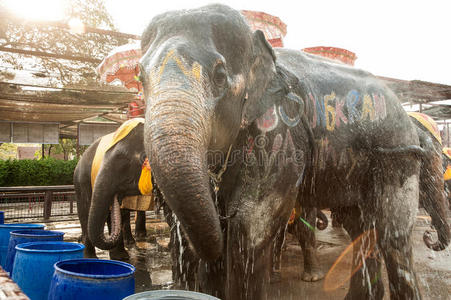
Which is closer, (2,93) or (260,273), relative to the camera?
(260,273)

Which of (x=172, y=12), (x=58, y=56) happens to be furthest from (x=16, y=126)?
(x=172, y=12)

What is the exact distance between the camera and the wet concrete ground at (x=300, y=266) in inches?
164

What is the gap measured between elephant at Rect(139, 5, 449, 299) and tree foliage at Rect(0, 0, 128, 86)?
14.5 feet

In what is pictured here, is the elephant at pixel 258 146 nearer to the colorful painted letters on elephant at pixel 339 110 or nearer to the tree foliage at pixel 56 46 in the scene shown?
the colorful painted letters on elephant at pixel 339 110

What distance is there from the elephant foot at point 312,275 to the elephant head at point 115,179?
2.32 m

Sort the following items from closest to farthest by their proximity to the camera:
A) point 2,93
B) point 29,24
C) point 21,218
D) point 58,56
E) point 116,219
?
point 116,219, point 29,24, point 58,56, point 2,93, point 21,218

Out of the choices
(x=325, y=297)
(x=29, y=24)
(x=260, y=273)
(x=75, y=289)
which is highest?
(x=29, y=24)

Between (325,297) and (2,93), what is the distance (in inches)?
299

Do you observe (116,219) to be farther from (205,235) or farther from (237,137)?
(205,235)

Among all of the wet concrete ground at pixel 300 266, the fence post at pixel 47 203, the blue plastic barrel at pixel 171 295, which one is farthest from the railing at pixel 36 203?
the blue plastic barrel at pixel 171 295

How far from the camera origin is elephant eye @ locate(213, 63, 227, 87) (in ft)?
6.08

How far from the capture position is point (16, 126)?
447 inches

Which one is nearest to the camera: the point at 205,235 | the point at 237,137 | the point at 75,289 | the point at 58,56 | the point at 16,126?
the point at 75,289

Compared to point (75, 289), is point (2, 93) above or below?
above
